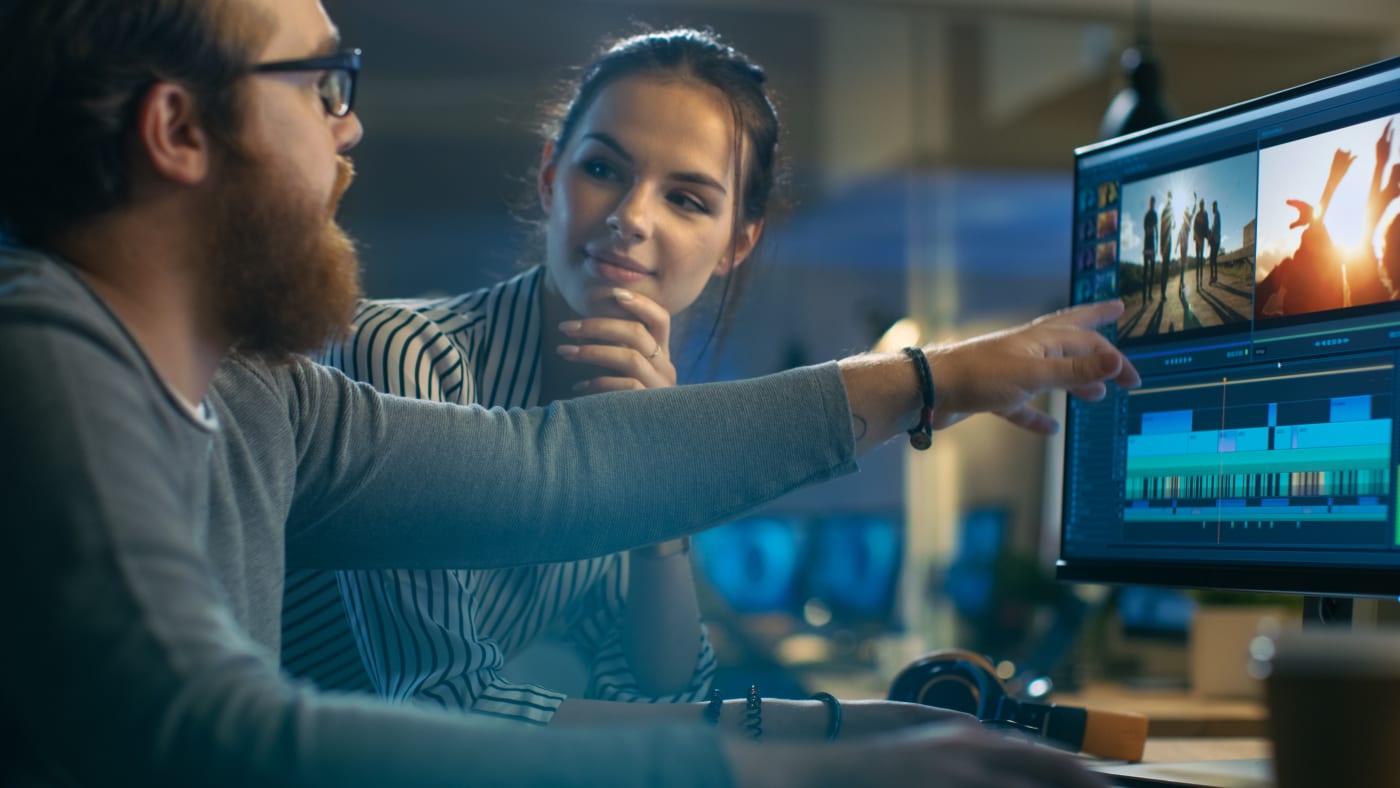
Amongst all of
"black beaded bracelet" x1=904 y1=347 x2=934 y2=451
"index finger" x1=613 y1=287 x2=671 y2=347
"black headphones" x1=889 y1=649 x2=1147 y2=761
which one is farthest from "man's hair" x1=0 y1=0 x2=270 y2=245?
"black headphones" x1=889 y1=649 x2=1147 y2=761

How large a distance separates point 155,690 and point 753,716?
64 centimetres

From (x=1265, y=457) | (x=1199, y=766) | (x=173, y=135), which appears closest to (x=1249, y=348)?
(x=1265, y=457)

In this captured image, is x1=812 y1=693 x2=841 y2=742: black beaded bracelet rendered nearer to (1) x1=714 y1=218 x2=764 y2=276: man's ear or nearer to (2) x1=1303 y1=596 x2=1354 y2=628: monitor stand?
(2) x1=1303 y1=596 x2=1354 y2=628: monitor stand

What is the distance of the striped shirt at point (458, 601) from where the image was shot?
45.6 inches

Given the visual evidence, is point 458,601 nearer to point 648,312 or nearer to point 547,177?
point 648,312

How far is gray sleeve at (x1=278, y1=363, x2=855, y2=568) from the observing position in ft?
3.34

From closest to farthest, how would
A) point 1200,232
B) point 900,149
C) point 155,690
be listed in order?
point 155,690 → point 1200,232 → point 900,149

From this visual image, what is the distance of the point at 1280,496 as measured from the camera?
1078 mm

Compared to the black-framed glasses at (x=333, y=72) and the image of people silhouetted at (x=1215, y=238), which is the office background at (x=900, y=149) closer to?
the image of people silhouetted at (x=1215, y=238)

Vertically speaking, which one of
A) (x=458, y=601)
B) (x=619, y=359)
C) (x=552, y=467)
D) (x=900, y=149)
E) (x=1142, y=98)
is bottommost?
(x=458, y=601)

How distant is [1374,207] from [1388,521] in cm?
25

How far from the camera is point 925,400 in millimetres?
1109

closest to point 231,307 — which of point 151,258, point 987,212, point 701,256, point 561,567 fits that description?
point 151,258

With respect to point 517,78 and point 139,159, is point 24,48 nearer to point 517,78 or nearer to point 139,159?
point 139,159
